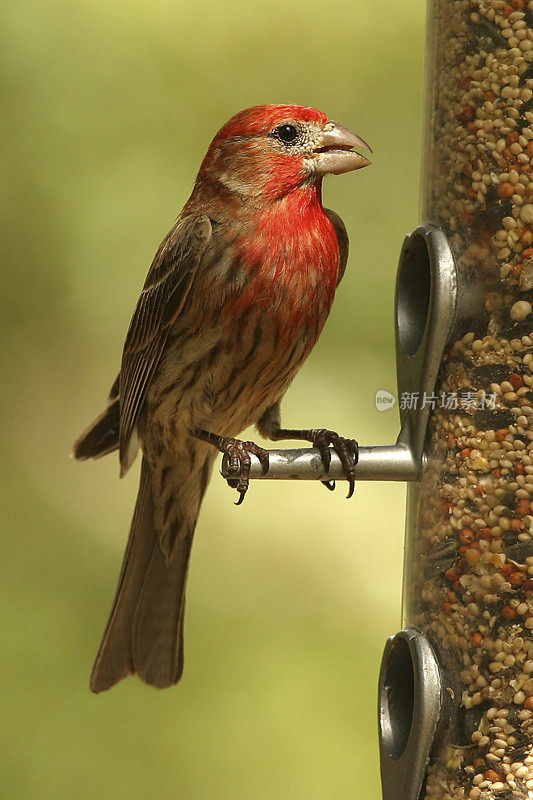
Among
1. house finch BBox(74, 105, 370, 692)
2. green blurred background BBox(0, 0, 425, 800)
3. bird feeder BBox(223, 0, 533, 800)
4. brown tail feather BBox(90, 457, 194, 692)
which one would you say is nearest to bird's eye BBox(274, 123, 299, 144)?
house finch BBox(74, 105, 370, 692)

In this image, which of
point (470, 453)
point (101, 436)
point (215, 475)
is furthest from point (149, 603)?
point (215, 475)

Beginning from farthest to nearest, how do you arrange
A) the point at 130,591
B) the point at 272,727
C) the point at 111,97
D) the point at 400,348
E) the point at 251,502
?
the point at 111,97
the point at 251,502
the point at 272,727
the point at 130,591
the point at 400,348

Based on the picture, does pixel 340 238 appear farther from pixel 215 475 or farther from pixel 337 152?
pixel 215 475

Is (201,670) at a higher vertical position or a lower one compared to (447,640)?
A: lower

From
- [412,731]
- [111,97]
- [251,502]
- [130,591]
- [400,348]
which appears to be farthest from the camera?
[111,97]

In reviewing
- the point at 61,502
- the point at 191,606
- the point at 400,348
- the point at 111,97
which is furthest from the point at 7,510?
the point at 400,348

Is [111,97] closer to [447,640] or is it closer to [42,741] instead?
[42,741]

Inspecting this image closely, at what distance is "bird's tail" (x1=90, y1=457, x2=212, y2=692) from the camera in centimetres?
370

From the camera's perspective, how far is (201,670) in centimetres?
525

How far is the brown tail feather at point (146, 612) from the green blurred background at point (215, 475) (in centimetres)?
140

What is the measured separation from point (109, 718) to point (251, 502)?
3.78 ft

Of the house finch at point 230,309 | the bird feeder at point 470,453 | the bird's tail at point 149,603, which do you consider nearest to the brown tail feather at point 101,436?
the house finch at point 230,309

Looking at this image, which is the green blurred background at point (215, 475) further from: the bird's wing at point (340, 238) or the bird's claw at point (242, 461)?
the bird's claw at point (242, 461)

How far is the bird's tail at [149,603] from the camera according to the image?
3.70 m
